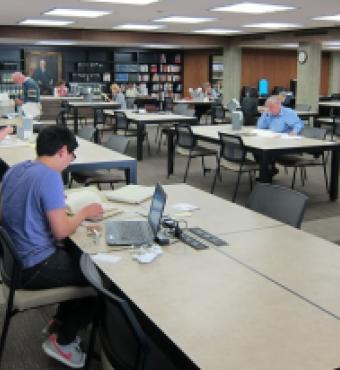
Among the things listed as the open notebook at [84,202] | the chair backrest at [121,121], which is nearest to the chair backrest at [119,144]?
the open notebook at [84,202]

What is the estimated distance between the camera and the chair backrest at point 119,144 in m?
5.24

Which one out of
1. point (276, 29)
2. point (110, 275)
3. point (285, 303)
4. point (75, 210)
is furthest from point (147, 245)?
point (276, 29)

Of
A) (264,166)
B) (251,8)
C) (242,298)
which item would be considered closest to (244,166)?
(264,166)

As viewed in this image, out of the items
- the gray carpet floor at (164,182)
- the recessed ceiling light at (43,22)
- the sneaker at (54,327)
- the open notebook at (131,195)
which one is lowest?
the gray carpet floor at (164,182)

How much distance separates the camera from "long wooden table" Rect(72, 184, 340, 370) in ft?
5.09

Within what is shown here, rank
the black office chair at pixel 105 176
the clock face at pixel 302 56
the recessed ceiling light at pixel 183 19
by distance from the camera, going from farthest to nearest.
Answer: the clock face at pixel 302 56, the recessed ceiling light at pixel 183 19, the black office chair at pixel 105 176

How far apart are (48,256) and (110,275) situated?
1.78 ft

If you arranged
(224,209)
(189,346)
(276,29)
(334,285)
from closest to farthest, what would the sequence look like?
(189,346)
(334,285)
(224,209)
(276,29)

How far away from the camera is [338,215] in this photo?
5.55 meters

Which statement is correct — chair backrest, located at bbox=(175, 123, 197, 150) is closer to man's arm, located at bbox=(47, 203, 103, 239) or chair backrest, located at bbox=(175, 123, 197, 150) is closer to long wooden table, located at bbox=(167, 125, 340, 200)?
long wooden table, located at bbox=(167, 125, 340, 200)

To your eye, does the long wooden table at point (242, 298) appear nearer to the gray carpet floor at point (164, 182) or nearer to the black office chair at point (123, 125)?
the gray carpet floor at point (164, 182)

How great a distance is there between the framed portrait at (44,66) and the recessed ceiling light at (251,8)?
28.0 ft

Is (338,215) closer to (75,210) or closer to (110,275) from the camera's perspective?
(75,210)

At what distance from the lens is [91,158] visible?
15.4 feet
